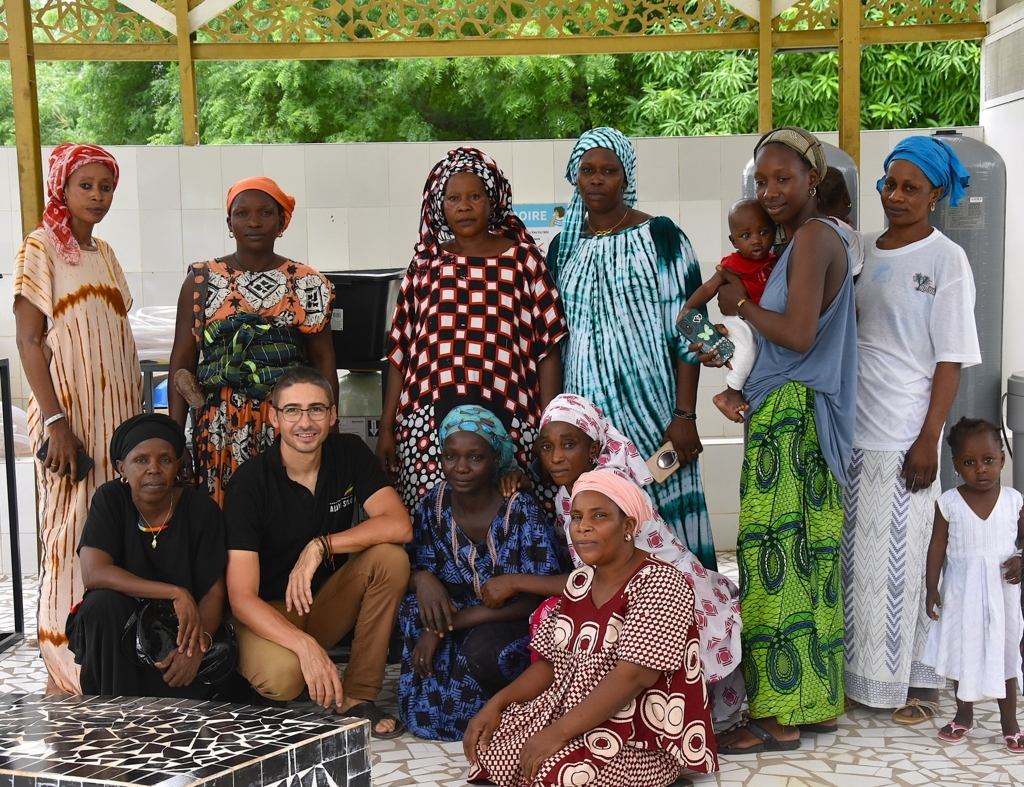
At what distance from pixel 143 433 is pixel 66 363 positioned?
59 centimetres

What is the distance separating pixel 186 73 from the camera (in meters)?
6.67

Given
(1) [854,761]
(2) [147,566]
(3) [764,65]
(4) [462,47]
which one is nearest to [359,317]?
(2) [147,566]

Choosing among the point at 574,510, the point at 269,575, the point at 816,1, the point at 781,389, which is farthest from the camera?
the point at 816,1

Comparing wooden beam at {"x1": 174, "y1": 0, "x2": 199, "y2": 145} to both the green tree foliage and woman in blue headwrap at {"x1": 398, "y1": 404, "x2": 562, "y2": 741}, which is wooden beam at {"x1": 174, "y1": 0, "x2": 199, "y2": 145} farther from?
the green tree foliage

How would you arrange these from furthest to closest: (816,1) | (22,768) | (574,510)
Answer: (816,1), (574,510), (22,768)

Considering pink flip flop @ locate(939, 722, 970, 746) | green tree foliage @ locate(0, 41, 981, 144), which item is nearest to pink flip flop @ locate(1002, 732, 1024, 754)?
pink flip flop @ locate(939, 722, 970, 746)

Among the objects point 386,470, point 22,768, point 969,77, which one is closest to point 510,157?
point 386,470

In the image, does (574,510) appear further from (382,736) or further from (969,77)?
(969,77)

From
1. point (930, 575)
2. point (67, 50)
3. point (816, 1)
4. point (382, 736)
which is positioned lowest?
point (382, 736)

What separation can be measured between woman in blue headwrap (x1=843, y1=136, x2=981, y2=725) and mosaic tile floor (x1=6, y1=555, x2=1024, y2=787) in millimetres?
139

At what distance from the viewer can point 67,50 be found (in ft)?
21.6

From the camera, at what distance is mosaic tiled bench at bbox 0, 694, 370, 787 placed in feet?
6.12

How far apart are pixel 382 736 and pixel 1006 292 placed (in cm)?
527

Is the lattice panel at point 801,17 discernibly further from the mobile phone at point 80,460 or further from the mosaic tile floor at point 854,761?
the mobile phone at point 80,460
